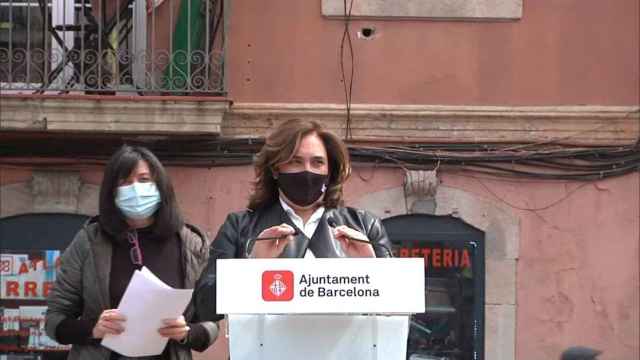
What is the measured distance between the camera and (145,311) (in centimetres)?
395

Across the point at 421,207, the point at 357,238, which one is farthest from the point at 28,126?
the point at 357,238

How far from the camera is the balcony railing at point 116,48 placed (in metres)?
8.72

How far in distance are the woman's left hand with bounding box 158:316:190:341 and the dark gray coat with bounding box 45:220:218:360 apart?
0.11 meters

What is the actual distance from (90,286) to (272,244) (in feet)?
3.01

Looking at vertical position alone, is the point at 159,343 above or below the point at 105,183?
below

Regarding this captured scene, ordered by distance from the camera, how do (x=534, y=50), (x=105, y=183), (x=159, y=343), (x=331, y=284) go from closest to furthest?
(x=331, y=284), (x=159, y=343), (x=105, y=183), (x=534, y=50)

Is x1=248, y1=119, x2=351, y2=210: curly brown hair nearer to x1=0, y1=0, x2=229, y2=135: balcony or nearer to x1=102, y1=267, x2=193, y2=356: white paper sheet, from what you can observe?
x1=102, y1=267, x2=193, y2=356: white paper sheet

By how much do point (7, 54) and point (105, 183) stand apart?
4.90 meters

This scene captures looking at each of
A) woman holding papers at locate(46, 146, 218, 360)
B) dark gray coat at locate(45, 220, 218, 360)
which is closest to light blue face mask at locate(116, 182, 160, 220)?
woman holding papers at locate(46, 146, 218, 360)

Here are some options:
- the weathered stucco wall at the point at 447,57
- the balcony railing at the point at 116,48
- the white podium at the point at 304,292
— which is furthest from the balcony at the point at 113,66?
the white podium at the point at 304,292

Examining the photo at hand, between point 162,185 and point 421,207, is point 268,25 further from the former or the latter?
point 162,185

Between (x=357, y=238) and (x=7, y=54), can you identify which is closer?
(x=357, y=238)

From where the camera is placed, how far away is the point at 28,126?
8.50 metres

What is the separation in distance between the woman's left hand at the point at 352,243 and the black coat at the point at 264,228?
24mm
